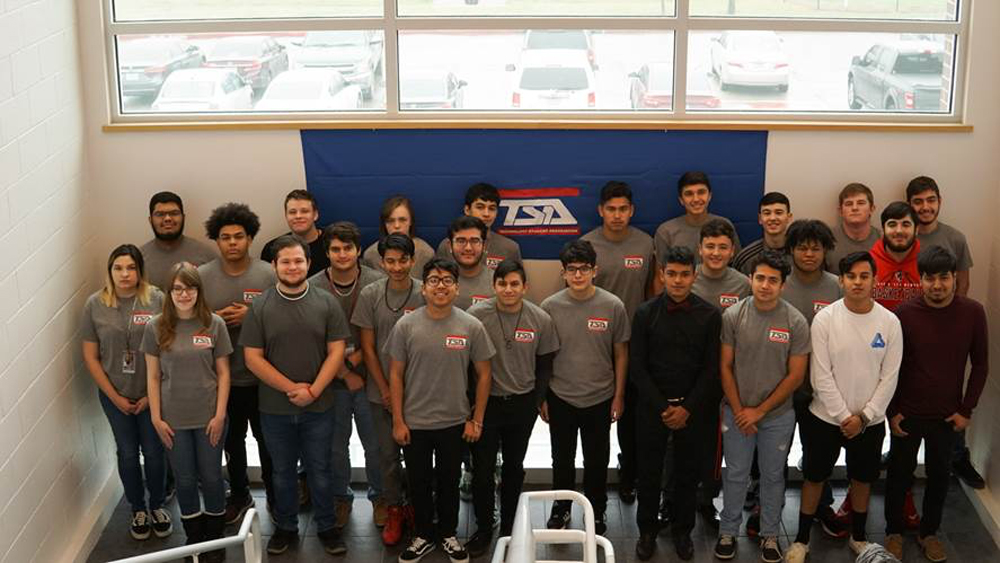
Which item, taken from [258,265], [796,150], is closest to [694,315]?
[796,150]

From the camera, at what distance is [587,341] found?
5.78m

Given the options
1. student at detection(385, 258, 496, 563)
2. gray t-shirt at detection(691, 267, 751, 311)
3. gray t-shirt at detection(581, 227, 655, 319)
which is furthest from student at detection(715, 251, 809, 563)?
student at detection(385, 258, 496, 563)

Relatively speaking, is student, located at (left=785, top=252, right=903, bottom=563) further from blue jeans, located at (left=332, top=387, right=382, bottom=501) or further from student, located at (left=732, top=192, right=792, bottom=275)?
blue jeans, located at (left=332, top=387, right=382, bottom=501)

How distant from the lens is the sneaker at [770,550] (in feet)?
19.4

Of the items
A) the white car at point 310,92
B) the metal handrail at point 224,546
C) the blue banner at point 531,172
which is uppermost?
the white car at point 310,92

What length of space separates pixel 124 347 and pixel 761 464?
3.32 m

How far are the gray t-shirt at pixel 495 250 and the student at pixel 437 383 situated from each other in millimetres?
601

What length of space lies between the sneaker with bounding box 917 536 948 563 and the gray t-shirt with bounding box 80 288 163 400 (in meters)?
4.15

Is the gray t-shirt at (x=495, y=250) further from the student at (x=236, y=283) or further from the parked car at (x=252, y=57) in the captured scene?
the parked car at (x=252, y=57)

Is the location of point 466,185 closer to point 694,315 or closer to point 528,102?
point 528,102

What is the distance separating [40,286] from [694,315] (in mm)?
3261

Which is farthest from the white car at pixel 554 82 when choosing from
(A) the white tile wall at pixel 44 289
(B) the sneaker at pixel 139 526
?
(B) the sneaker at pixel 139 526

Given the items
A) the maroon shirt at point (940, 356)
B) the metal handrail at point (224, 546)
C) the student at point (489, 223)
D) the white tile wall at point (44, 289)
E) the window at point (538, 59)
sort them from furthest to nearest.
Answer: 1. the window at point (538, 59)
2. the student at point (489, 223)
3. the maroon shirt at point (940, 356)
4. the white tile wall at point (44, 289)
5. the metal handrail at point (224, 546)

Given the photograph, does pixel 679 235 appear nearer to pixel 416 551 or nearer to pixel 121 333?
pixel 416 551
